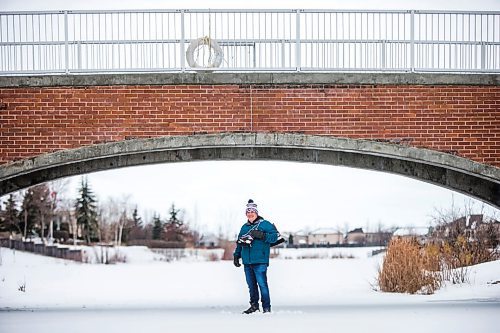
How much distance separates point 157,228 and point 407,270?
28.0 meters

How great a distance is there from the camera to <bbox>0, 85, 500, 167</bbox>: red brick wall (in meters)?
17.3

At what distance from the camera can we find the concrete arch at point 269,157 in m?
17.2

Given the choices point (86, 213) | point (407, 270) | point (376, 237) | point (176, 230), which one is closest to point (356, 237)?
point (376, 237)

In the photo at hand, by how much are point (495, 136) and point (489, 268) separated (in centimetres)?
547

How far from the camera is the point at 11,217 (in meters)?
43.4

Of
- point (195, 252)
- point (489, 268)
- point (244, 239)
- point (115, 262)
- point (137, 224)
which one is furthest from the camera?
point (137, 224)

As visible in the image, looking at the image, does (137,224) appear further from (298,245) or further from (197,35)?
(197,35)

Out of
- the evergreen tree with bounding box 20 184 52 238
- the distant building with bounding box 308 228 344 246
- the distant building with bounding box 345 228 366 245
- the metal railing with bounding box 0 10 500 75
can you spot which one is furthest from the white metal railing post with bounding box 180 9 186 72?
the distant building with bounding box 345 228 366 245

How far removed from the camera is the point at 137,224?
4744cm

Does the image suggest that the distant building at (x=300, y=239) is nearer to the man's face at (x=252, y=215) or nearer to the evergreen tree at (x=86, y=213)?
the evergreen tree at (x=86, y=213)

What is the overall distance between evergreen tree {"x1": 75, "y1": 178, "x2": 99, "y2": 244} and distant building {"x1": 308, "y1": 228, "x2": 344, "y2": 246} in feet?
30.8

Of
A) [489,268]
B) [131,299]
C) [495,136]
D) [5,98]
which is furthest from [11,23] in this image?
[489,268]

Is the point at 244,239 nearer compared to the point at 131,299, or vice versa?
the point at 244,239

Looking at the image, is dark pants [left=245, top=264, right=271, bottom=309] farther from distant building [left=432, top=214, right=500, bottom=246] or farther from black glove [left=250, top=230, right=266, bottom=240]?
distant building [left=432, top=214, right=500, bottom=246]
